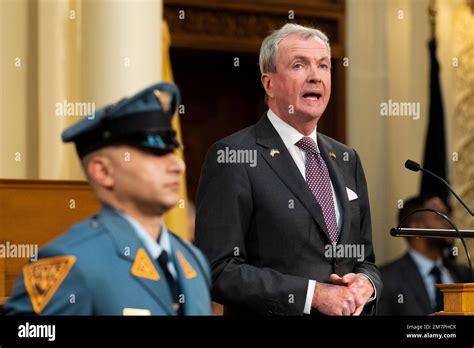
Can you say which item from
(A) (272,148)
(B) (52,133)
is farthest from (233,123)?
(A) (272,148)

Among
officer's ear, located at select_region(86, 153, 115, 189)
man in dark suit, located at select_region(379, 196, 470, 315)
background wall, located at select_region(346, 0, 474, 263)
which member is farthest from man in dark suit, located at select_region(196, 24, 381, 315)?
background wall, located at select_region(346, 0, 474, 263)

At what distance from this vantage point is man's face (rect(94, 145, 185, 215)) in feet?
9.48

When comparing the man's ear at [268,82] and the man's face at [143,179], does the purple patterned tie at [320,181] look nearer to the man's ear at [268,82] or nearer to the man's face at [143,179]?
the man's ear at [268,82]

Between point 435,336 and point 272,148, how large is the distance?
0.75 m

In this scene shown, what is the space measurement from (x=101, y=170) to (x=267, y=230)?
2.22 feet

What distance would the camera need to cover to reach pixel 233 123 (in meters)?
5.69

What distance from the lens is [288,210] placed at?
3416mm

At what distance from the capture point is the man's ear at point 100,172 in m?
2.86

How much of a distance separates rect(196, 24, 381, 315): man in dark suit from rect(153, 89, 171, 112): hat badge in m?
0.42

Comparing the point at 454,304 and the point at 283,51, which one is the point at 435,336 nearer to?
the point at 454,304

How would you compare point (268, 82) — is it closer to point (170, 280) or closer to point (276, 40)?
point (276, 40)

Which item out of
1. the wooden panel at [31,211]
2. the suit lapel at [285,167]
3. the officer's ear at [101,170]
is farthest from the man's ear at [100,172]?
the wooden panel at [31,211]

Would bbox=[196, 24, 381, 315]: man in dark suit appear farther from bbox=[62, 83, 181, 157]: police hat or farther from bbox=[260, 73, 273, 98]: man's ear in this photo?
bbox=[62, 83, 181, 157]: police hat

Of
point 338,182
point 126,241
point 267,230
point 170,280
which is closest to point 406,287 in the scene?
point 338,182
